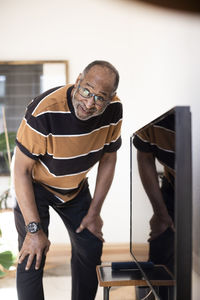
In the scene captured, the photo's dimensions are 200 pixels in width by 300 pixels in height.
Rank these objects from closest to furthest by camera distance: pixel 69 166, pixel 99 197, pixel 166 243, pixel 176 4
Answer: pixel 176 4 < pixel 166 243 < pixel 69 166 < pixel 99 197

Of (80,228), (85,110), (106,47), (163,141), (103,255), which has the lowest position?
(103,255)

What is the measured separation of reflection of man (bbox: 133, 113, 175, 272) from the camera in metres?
0.77

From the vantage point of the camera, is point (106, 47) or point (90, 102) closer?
point (90, 102)

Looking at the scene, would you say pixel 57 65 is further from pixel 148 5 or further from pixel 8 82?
pixel 148 5

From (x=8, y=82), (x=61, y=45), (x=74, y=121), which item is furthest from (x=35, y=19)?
(x=74, y=121)

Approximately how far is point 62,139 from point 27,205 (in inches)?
12.4

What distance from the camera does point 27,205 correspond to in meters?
1.45

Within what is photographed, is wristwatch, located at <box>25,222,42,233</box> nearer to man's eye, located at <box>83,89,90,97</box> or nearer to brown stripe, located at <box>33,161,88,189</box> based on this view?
brown stripe, located at <box>33,161,88,189</box>

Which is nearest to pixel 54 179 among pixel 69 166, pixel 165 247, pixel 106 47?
pixel 69 166

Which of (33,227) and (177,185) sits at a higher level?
(177,185)

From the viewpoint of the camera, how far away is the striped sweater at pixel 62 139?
4.58ft

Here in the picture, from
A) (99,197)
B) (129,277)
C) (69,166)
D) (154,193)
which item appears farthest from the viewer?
(99,197)

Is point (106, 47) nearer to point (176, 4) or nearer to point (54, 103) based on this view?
point (54, 103)

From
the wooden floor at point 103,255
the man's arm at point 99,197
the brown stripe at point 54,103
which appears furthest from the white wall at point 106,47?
the brown stripe at point 54,103
